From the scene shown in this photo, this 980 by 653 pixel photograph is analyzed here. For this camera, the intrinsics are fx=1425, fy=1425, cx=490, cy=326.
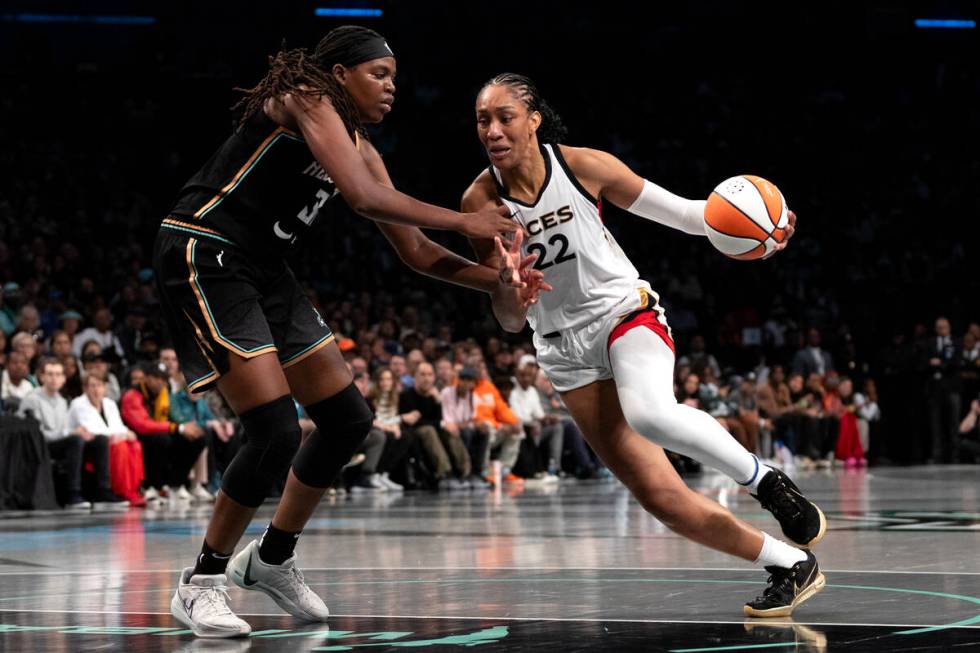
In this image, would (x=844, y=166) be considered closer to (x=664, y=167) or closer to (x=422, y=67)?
(x=664, y=167)

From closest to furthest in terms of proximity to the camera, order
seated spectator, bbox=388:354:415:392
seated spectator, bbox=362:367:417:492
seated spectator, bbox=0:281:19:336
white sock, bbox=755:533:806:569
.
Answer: white sock, bbox=755:533:806:569
seated spectator, bbox=0:281:19:336
seated spectator, bbox=362:367:417:492
seated spectator, bbox=388:354:415:392

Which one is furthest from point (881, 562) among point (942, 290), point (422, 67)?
point (422, 67)

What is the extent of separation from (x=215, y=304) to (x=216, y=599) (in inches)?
36.9

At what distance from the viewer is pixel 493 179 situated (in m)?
5.05

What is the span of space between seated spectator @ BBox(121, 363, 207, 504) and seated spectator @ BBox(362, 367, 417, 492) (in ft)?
6.08

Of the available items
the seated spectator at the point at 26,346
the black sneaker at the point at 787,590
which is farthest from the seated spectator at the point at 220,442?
the black sneaker at the point at 787,590

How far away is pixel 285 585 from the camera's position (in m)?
4.77

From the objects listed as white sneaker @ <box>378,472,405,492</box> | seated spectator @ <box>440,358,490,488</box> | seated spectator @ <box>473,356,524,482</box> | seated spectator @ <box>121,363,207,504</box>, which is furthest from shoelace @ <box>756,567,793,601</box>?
seated spectator @ <box>473,356,524,482</box>

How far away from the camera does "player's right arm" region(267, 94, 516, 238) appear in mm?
4320

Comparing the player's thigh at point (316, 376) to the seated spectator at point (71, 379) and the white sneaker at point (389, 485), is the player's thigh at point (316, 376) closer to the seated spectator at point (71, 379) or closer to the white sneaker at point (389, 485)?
the seated spectator at point (71, 379)

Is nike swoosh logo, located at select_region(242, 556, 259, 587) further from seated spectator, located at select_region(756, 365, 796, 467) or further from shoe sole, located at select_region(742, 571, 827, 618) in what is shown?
seated spectator, located at select_region(756, 365, 796, 467)

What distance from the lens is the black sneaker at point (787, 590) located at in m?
4.51

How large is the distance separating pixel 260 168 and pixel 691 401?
39.0ft

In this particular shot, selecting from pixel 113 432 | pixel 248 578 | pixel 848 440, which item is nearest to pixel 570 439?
pixel 848 440
